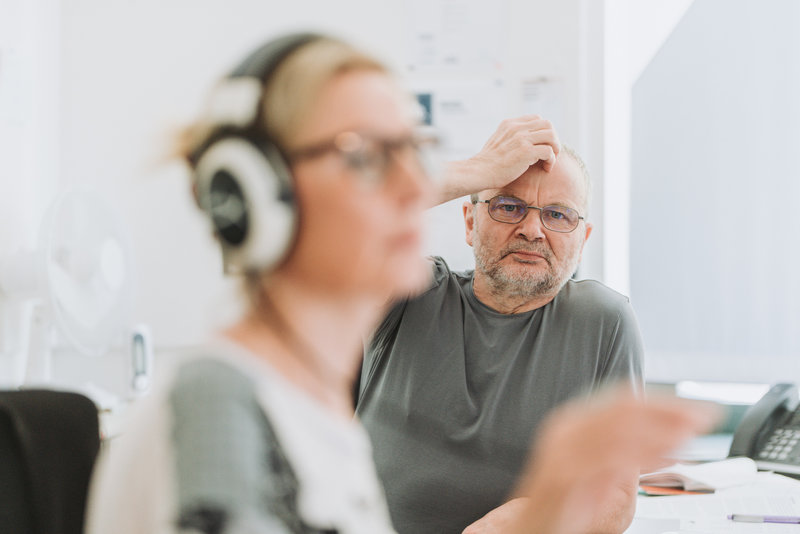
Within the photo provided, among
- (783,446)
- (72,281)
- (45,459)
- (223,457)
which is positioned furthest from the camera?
(72,281)

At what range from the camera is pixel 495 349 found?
1.47 metres

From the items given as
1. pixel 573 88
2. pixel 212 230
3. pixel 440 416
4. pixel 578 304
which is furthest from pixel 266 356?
pixel 573 88

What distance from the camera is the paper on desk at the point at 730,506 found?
4.49 feet

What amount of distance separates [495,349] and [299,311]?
3.45 feet

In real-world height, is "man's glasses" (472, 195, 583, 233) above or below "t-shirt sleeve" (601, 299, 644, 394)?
above

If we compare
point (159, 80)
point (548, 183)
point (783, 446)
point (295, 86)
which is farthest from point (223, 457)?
point (159, 80)

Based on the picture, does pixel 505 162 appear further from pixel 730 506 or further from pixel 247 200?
pixel 247 200

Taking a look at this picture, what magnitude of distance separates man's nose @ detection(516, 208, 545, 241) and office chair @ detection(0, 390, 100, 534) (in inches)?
31.3

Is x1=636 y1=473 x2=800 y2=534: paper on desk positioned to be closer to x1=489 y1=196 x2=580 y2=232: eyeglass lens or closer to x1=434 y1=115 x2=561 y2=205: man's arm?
x1=489 y1=196 x2=580 y2=232: eyeglass lens

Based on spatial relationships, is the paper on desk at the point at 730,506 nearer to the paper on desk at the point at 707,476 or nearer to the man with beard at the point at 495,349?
the paper on desk at the point at 707,476

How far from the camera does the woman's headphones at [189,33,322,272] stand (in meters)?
0.44

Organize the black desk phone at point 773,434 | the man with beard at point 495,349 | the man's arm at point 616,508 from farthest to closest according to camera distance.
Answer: the black desk phone at point 773,434, the man with beard at point 495,349, the man's arm at point 616,508

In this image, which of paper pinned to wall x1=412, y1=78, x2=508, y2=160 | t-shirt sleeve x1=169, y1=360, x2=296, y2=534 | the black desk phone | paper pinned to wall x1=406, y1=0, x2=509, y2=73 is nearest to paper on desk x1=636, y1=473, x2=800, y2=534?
the black desk phone

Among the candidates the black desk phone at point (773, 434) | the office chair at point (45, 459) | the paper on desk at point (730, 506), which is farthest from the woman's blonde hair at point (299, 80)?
the black desk phone at point (773, 434)
